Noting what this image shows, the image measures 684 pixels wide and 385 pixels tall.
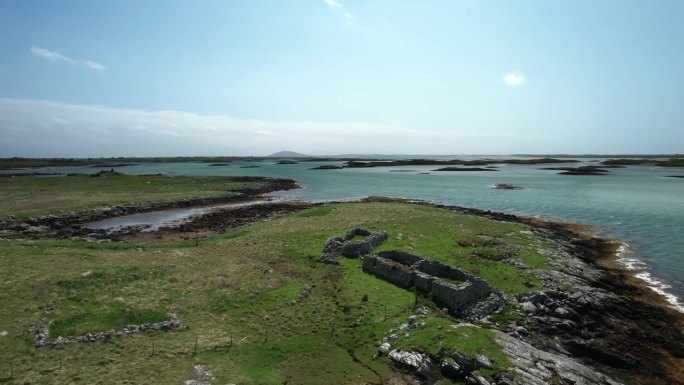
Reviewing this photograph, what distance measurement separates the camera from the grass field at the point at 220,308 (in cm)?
1642

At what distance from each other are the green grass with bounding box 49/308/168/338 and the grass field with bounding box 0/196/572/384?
3.2 inches

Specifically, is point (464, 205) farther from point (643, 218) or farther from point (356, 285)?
point (356, 285)

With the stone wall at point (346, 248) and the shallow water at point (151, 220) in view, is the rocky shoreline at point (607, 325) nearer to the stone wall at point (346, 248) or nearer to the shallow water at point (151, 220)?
the stone wall at point (346, 248)

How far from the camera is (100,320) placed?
19719 millimetres

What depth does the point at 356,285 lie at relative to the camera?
26.0 metres

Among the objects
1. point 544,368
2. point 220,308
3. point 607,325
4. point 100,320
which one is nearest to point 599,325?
point 607,325

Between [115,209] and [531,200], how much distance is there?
72.7m

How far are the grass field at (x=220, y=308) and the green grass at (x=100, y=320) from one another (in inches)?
3.2

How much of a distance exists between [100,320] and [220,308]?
5800mm

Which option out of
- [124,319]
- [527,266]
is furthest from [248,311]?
[527,266]

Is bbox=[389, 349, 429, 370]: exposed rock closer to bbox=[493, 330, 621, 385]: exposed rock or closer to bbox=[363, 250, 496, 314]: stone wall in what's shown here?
bbox=[493, 330, 621, 385]: exposed rock

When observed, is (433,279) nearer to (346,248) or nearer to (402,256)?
(402,256)

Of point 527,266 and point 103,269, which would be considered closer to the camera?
point 103,269

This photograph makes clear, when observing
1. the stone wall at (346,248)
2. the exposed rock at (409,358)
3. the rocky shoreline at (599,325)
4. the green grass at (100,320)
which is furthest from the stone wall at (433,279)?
the green grass at (100,320)
